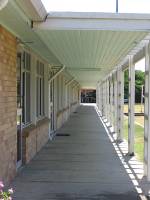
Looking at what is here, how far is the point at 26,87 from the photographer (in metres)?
10.6

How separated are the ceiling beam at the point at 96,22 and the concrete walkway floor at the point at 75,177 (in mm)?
2676

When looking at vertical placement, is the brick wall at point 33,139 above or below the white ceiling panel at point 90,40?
below

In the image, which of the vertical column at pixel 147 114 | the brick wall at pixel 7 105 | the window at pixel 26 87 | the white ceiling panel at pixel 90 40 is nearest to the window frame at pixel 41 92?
the window at pixel 26 87

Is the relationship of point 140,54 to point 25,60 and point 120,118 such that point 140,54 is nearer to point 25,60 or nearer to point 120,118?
point 25,60

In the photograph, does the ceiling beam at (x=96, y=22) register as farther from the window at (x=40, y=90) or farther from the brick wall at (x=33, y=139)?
the window at (x=40, y=90)

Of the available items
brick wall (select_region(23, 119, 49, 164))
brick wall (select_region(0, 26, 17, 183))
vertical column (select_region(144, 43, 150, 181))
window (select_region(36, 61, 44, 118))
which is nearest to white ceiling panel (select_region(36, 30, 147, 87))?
vertical column (select_region(144, 43, 150, 181))

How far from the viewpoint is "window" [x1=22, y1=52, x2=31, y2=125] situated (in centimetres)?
1005

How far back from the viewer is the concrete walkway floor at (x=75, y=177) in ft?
22.7

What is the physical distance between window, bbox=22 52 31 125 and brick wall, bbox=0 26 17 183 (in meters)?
1.98

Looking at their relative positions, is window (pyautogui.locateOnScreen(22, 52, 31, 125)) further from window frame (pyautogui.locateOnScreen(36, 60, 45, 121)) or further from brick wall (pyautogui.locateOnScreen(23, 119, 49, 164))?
window frame (pyautogui.locateOnScreen(36, 60, 45, 121))

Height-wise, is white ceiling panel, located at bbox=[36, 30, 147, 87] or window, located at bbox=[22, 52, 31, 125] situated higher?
white ceiling panel, located at bbox=[36, 30, 147, 87]

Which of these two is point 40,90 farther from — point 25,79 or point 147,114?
point 147,114

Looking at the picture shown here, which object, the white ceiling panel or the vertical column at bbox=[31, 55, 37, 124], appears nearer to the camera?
the white ceiling panel

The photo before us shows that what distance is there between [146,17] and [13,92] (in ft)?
9.10
